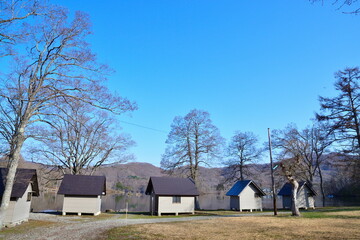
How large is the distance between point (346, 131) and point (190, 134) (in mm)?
19309

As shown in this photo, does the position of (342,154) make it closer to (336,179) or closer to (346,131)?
(346,131)

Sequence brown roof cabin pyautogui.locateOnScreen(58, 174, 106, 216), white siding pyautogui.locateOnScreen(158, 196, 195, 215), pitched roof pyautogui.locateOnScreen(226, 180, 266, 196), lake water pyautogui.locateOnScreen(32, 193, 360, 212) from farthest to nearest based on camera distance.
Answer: lake water pyautogui.locateOnScreen(32, 193, 360, 212), pitched roof pyautogui.locateOnScreen(226, 180, 266, 196), white siding pyautogui.locateOnScreen(158, 196, 195, 215), brown roof cabin pyautogui.locateOnScreen(58, 174, 106, 216)

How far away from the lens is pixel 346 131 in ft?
72.4

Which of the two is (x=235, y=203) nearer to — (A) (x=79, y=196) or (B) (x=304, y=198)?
(B) (x=304, y=198)

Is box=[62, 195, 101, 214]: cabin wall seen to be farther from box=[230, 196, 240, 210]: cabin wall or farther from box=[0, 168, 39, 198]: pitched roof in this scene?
box=[230, 196, 240, 210]: cabin wall

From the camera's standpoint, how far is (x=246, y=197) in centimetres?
3428

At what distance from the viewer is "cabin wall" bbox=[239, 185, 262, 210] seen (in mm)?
34000

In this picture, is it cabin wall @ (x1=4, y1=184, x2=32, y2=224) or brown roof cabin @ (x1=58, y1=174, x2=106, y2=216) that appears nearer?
cabin wall @ (x1=4, y1=184, x2=32, y2=224)

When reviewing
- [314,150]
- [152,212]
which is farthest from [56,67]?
[314,150]

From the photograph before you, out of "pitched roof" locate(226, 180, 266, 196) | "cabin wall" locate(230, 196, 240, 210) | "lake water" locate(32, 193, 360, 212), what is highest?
"pitched roof" locate(226, 180, 266, 196)

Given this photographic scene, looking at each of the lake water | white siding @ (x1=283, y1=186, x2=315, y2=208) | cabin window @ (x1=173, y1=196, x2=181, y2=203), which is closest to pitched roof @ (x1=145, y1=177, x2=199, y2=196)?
cabin window @ (x1=173, y1=196, x2=181, y2=203)

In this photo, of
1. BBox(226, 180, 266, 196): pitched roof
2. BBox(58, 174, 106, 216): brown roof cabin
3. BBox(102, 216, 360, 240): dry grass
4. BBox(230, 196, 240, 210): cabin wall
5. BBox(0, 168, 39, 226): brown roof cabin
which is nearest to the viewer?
BBox(102, 216, 360, 240): dry grass

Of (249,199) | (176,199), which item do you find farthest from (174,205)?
(249,199)

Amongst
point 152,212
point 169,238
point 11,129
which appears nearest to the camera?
point 169,238
